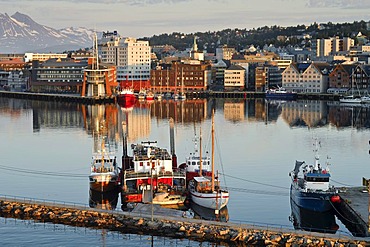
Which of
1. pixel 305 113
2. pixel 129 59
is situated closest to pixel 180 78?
pixel 129 59

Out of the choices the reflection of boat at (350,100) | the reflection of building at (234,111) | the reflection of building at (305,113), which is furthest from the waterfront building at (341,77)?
the reflection of building at (234,111)

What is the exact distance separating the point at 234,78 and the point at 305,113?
63.1 feet

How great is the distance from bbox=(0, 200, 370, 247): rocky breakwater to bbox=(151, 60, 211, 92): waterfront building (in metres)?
41.8

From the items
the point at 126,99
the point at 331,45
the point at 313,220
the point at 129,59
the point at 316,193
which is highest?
the point at 331,45

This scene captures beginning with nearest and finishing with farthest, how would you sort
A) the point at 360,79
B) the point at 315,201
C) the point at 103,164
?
the point at 315,201 < the point at 103,164 < the point at 360,79

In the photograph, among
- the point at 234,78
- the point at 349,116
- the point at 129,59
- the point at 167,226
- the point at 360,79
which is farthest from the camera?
the point at 129,59

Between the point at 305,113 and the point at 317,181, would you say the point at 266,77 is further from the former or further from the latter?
the point at 317,181

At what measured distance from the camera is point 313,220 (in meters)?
12.9

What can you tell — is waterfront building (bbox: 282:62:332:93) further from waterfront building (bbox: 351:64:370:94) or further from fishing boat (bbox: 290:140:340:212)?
fishing boat (bbox: 290:140:340:212)

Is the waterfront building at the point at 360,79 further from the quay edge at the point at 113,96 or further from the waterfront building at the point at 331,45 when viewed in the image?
the waterfront building at the point at 331,45

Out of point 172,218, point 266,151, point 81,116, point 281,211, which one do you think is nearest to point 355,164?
point 266,151

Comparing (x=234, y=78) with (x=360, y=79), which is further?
(x=234, y=78)

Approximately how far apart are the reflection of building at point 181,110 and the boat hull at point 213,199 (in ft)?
59.5

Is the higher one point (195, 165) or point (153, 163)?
point (153, 163)
